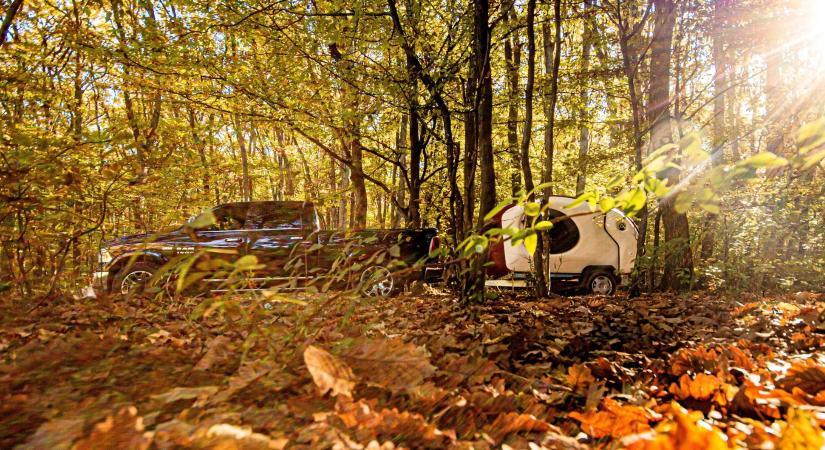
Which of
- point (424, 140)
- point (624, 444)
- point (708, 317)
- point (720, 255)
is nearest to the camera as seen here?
point (624, 444)

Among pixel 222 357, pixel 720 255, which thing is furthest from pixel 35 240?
pixel 720 255

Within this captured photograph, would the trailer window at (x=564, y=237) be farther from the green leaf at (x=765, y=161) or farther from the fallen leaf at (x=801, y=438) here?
the fallen leaf at (x=801, y=438)

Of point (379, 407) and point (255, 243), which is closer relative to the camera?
point (379, 407)

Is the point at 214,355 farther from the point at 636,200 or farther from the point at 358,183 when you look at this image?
the point at 358,183

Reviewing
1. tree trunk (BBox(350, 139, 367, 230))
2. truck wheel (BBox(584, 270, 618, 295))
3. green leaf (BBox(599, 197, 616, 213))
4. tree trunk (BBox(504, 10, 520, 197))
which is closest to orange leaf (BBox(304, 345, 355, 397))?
green leaf (BBox(599, 197, 616, 213))

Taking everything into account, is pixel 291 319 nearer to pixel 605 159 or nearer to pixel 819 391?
pixel 819 391

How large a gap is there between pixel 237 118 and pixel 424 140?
14.7 ft

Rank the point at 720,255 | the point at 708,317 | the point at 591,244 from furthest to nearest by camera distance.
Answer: the point at 720,255 → the point at 591,244 → the point at 708,317

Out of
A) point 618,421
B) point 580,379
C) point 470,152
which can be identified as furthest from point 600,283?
point 618,421

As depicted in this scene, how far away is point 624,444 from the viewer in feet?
3.15

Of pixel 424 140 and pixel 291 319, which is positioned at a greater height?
pixel 424 140

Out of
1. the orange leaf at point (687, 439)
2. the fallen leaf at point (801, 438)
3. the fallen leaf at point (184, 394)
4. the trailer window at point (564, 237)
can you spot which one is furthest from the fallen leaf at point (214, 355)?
the trailer window at point (564, 237)

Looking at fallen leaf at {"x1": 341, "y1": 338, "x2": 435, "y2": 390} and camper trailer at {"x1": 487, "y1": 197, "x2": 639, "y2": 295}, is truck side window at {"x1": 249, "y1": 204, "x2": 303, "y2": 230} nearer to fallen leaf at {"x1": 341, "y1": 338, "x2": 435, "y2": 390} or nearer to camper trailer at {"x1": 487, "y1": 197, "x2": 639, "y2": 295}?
camper trailer at {"x1": 487, "y1": 197, "x2": 639, "y2": 295}

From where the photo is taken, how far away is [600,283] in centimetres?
972
